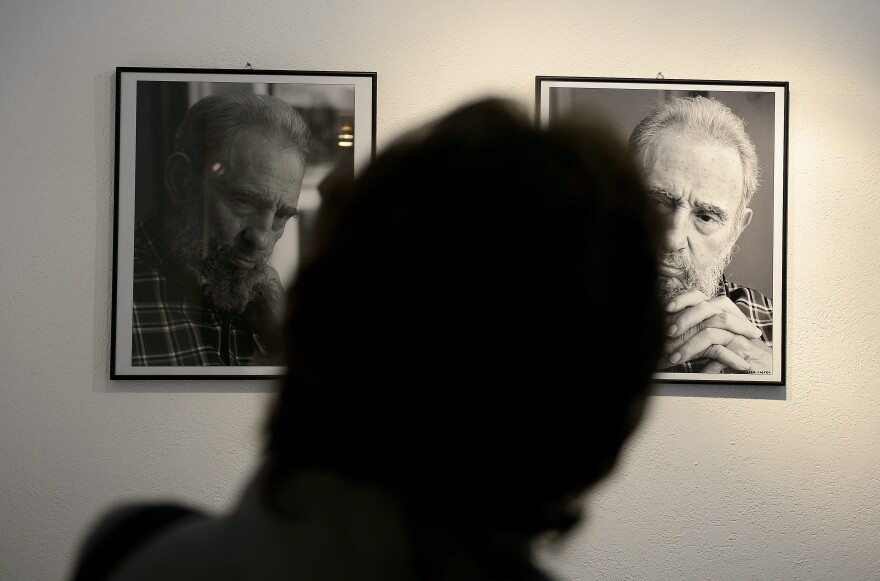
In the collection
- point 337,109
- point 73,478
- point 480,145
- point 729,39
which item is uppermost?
point 729,39

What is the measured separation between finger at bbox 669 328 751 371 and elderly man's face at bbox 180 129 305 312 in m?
1.17

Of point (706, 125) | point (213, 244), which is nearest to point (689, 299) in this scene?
point (706, 125)

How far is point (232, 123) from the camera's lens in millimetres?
1927

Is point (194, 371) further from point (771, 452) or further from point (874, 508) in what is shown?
point (874, 508)

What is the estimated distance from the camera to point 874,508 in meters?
1.99

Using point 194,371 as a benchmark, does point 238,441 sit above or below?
below

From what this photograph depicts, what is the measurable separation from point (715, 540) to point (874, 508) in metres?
0.47

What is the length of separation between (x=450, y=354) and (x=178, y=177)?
1.77m

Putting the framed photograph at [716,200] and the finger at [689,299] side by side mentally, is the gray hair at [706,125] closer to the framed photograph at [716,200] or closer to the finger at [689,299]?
the framed photograph at [716,200]

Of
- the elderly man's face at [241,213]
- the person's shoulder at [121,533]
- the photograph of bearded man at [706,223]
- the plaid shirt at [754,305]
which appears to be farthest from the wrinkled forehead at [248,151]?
the person's shoulder at [121,533]

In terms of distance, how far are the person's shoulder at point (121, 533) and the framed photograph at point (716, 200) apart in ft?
5.67

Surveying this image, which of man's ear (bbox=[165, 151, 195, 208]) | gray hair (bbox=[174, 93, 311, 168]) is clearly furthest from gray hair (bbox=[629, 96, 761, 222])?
man's ear (bbox=[165, 151, 195, 208])

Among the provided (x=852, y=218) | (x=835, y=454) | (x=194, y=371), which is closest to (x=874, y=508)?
(x=835, y=454)

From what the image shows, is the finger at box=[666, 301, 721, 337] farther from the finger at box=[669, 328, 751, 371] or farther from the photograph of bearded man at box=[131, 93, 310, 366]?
the photograph of bearded man at box=[131, 93, 310, 366]
